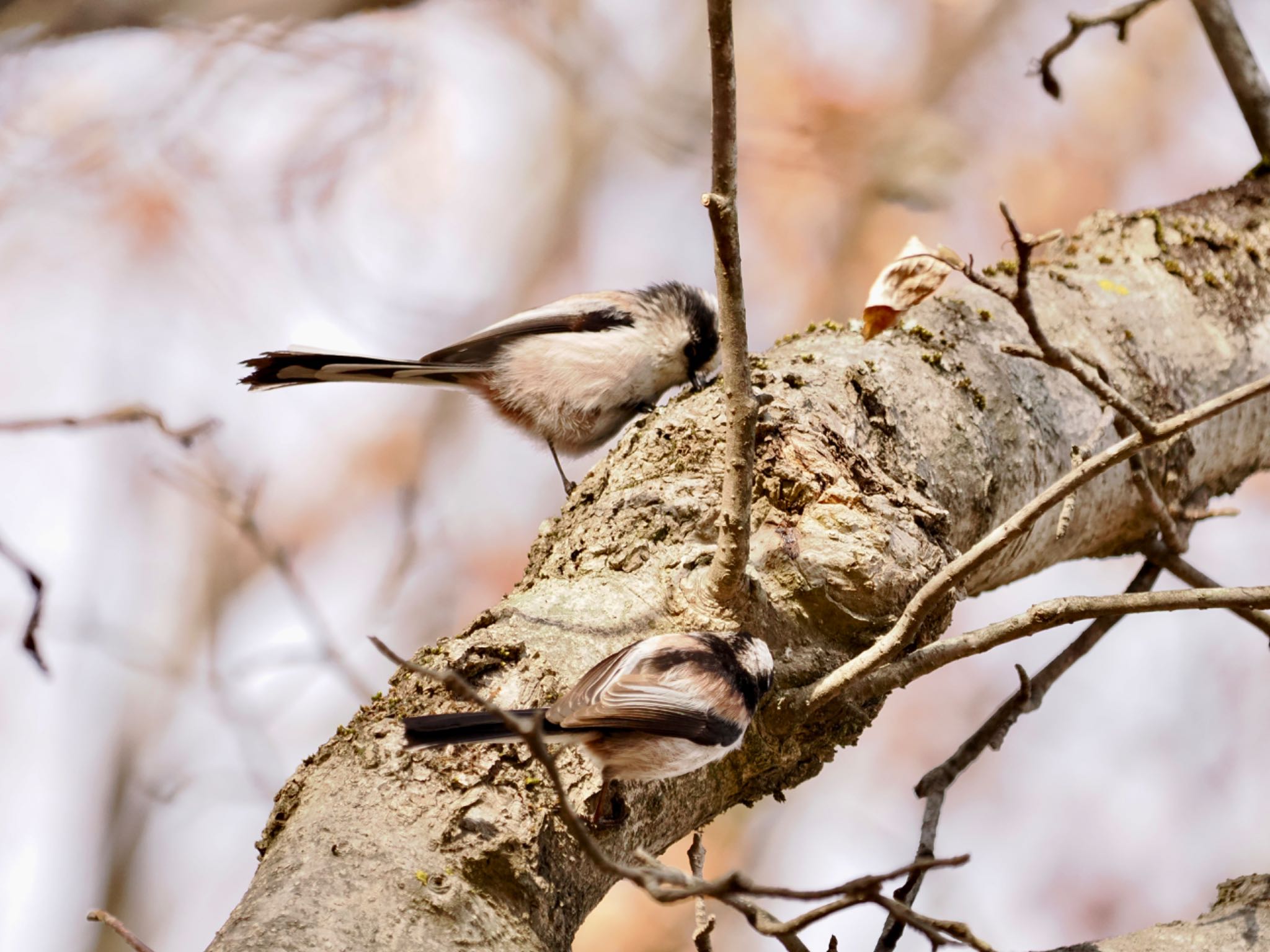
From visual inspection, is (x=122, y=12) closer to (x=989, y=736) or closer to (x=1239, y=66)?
(x=989, y=736)

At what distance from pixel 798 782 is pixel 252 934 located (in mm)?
988

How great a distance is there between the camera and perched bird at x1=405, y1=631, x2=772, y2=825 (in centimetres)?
143

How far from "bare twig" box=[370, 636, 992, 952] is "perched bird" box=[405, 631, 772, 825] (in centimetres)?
28

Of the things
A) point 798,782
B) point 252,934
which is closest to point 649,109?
point 798,782

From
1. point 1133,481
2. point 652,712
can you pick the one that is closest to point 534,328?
point 1133,481

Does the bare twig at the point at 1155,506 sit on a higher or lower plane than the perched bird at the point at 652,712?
higher

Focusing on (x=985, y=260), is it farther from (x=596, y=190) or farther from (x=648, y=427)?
(x=648, y=427)

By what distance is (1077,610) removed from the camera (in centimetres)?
148

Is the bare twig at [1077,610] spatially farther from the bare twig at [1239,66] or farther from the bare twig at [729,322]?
the bare twig at [1239,66]

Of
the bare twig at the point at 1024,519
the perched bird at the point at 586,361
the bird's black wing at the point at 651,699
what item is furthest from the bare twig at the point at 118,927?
the perched bird at the point at 586,361

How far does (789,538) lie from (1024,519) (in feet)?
1.59

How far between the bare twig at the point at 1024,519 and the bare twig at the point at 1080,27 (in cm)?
172

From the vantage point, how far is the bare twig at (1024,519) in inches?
53.5

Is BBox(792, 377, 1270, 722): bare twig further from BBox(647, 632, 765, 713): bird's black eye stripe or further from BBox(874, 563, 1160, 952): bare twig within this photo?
BBox(874, 563, 1160, 952): bare twig
